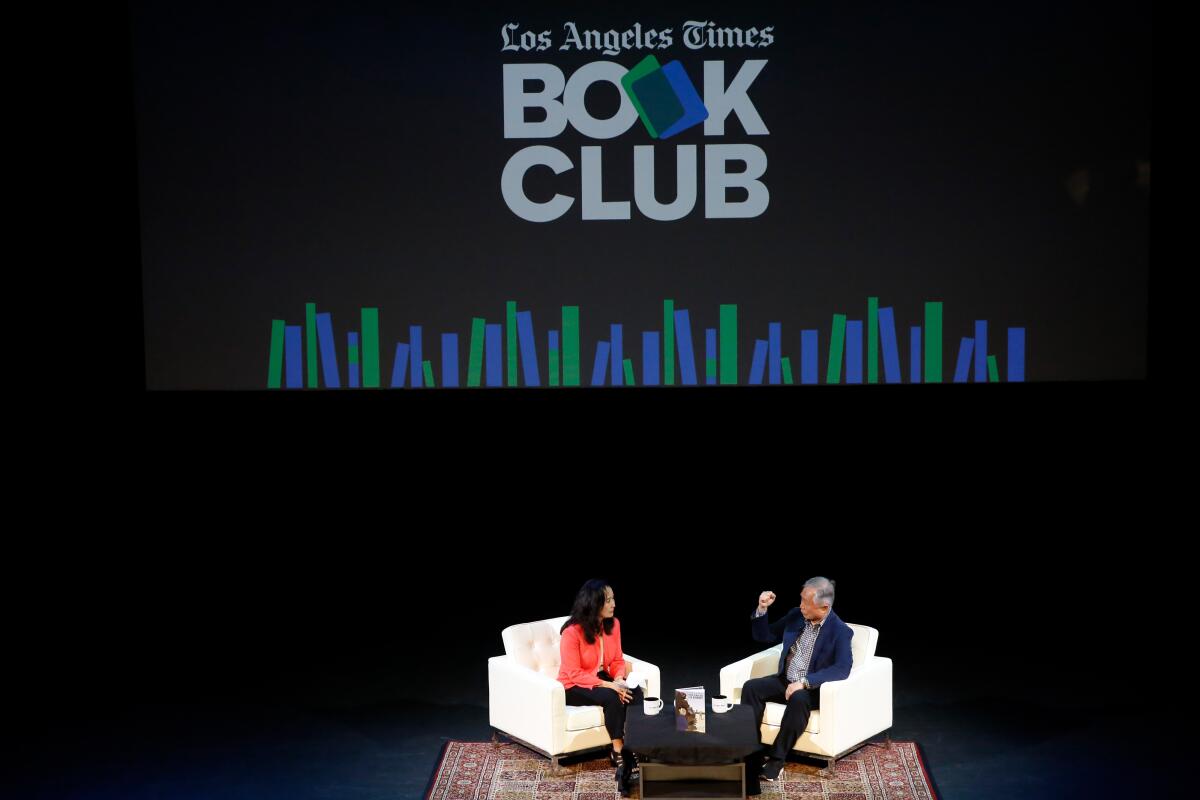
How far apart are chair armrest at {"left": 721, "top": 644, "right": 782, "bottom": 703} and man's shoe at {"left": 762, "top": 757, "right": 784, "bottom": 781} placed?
395 millimetres

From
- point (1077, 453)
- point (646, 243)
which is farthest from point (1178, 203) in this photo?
point (646, 243)

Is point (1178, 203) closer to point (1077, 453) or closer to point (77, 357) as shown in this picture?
point (1077, 453)

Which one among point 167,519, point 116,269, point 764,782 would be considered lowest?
point 764,782

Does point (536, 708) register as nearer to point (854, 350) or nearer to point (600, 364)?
point (600, 364)

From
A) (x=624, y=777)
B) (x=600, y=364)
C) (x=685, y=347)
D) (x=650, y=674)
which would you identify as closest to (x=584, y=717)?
(x=624, y=777)

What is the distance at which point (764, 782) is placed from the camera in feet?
16.2

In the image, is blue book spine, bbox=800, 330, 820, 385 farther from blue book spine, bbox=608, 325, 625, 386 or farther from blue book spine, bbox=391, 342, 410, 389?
blue book spine, bbox=391, 342, 410, 389

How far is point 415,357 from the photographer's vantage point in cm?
653

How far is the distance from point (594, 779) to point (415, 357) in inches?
99.5

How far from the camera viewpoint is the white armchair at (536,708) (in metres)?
5.04

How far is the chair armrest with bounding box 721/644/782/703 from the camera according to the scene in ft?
17.6

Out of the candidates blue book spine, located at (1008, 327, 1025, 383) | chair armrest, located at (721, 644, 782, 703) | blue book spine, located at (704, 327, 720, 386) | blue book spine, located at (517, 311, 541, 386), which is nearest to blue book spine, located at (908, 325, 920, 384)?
blue book spine, located at (1008, 327, 1025, 383)

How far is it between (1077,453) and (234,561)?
5163mm

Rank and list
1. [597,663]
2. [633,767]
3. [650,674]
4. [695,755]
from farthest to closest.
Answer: [650,674], [597,663], [633,767], [695,755]
